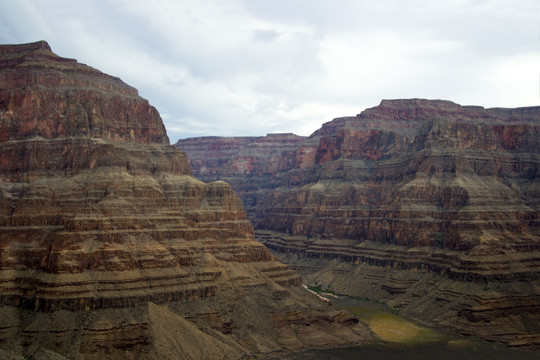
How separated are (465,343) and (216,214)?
5030 cm

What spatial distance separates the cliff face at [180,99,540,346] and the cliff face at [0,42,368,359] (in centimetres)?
2812

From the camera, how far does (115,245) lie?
102 metres

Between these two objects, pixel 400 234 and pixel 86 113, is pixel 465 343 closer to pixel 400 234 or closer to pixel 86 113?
pixel 400 234

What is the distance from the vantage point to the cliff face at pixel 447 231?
12219cm

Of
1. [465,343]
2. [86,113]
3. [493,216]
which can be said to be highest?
[86,113]

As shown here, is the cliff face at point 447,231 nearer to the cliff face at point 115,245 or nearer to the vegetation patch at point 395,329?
the vegetation patch at point 395,329

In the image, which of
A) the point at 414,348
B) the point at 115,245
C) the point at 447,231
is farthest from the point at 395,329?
the point at 115,245

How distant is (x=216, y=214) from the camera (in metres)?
125

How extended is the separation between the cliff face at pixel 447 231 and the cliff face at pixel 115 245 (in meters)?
28.1

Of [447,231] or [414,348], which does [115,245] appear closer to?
[414,348]

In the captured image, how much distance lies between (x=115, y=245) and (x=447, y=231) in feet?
263

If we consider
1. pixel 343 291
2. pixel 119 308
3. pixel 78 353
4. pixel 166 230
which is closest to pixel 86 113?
pixel 166 230

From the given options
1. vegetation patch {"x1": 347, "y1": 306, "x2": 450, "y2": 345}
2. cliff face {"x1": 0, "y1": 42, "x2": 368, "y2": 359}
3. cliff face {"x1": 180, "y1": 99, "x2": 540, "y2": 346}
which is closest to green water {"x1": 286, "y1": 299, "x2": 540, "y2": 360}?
vegetation patch {"x1": 347, "y1": 306, "x2": 450, "y2": 345}

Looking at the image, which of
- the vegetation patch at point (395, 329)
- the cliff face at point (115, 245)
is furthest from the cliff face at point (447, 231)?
the cliff face at point (115, 245)
